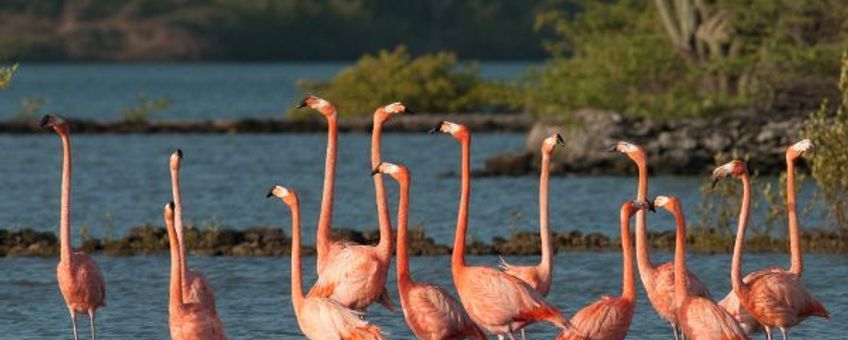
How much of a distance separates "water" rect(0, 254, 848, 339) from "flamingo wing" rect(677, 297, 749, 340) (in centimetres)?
430

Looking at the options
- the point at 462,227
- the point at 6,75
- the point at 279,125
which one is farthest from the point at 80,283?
the point at 279,125

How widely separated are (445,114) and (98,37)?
382 ft

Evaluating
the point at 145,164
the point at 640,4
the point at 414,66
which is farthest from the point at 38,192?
the point at 414,66

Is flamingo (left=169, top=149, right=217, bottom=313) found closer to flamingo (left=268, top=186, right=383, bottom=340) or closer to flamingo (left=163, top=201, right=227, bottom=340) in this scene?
flamingo (left=163, top=201, right=227, bottom=340)

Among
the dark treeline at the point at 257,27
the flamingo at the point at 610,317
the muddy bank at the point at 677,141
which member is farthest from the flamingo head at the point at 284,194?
the dark treeline at the point at 257,27

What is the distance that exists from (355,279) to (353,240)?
10553 mm

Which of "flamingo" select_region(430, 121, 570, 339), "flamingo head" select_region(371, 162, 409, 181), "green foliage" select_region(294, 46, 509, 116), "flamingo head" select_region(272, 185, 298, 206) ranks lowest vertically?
"flamingo" select_region(430, 121, 570, 339)

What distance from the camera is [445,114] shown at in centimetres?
7319

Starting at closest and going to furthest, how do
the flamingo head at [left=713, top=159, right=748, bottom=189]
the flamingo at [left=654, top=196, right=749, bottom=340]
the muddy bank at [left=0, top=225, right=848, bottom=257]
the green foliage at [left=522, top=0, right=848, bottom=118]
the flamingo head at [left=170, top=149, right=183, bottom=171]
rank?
1. the flamingo at [left=654, top=196, right=749, bottom=340]
2. the flamingo head at [left=713, top=159, right=748, bottom=189]
3. the flamingo head at [left=170, top=149, right=183, bottom=171]
4. the muddy bank at [left=0, top=225, right=848, bottom=257]
5. the green foliage at [left=522, top=0, right=848, bottom=118]

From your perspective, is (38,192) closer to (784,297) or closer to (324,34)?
(784,297)

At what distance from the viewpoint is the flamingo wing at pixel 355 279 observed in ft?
60.1

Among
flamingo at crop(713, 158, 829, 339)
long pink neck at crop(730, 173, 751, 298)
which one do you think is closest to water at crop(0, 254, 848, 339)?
flamingo at crop(713, 158, 829, 339)

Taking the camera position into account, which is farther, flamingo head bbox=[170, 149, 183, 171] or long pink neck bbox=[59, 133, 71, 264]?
long pink neck bbox=[59, 133, 71, 264]

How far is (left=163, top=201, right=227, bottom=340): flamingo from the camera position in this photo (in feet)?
55.4
